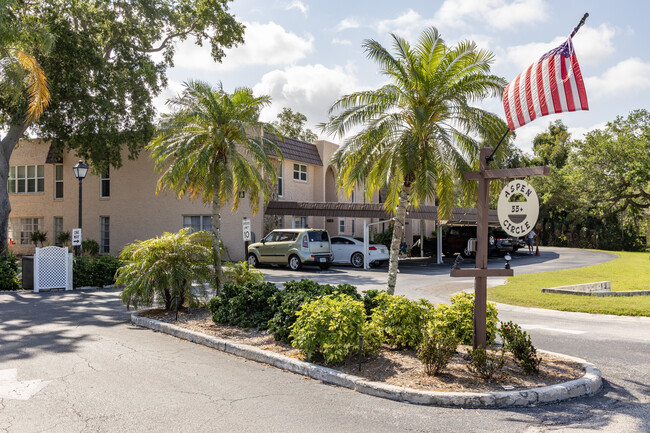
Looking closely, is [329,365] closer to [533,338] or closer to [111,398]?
[111,398]

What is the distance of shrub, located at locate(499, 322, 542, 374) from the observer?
258 inches

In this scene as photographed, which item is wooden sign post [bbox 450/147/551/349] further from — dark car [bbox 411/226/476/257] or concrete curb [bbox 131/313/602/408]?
dark car [bbox 411/226/476/257]

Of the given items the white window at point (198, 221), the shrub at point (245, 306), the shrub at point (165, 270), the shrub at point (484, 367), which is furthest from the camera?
the white window at point (198, 221)

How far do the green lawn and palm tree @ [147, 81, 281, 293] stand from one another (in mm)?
8099

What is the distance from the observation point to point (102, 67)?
898 inches

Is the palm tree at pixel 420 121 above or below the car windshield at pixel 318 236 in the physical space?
above

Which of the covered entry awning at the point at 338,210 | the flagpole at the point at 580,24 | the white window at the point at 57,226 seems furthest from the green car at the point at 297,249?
the flagpole at the point at 580,24

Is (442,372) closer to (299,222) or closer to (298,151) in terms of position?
(299,222)

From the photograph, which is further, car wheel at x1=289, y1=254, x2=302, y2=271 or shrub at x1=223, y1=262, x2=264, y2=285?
car wheel at x1=289, y1=254, x2=302, y2=271

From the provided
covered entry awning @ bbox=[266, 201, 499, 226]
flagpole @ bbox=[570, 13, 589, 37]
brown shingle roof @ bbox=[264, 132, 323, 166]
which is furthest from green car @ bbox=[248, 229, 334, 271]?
flagpole @ bbox=[570, 13, 589, 37]

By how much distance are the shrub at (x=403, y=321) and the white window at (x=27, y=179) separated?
31.5 meters

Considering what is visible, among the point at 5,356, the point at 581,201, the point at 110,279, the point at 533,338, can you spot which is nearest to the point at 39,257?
the point at 110,279

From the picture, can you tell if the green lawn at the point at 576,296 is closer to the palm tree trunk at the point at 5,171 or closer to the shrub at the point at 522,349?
the shrub at the point at 522,349

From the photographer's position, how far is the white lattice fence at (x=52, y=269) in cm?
1543
